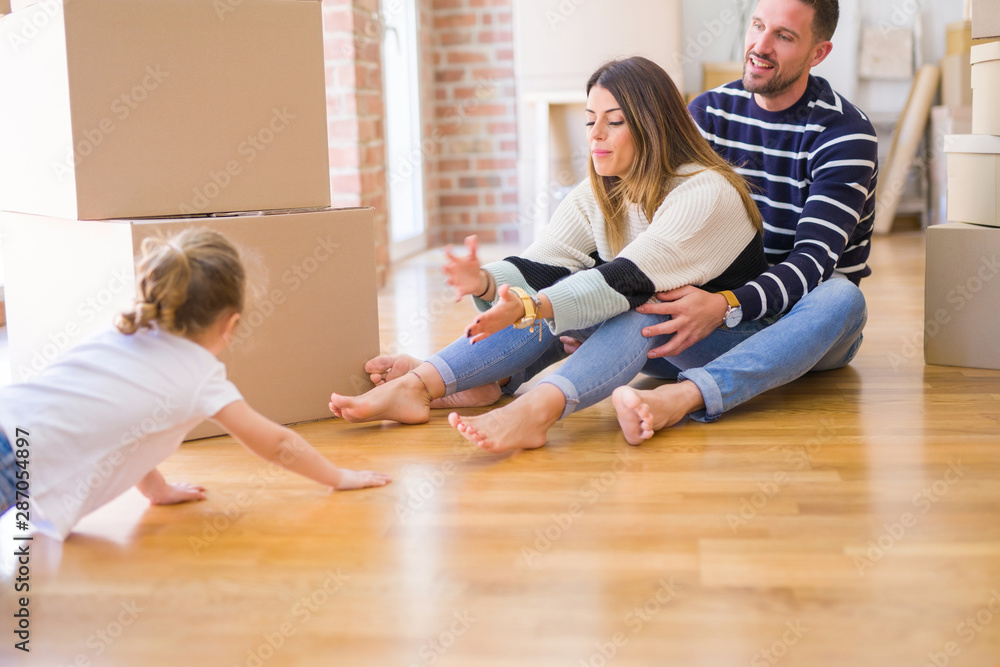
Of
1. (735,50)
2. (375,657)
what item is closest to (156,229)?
(375,657)

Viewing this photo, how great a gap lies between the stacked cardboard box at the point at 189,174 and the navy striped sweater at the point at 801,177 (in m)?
0.61

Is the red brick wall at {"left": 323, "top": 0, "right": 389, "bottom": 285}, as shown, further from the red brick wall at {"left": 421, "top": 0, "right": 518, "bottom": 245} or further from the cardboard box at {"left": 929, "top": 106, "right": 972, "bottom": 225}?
the cardboard box at {"left": 929, "top": 106, "right": 972, "bottom": 225}

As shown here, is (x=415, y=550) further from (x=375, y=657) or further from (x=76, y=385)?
(x=76, y=385)

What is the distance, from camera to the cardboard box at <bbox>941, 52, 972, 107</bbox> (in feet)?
12.2

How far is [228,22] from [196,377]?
0.58 m

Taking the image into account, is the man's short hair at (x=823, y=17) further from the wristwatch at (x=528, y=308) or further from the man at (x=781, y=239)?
the wristwatch at (x=528, y=308)

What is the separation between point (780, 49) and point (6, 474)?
124cm

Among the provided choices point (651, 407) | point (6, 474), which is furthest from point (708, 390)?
point (6, 474)

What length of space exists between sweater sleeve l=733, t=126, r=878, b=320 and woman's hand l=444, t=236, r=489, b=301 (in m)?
0.37

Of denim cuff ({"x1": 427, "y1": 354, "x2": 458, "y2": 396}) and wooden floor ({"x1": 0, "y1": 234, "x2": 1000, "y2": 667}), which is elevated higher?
denim cuff ({"x1": 427, "y1": 354, "x2": 458, "y2": 396})

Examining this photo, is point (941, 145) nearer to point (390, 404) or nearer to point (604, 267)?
point (604, 267)

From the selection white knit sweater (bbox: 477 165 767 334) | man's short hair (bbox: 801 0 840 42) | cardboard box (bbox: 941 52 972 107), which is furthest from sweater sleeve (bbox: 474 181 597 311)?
cardboard box (bbox: 941 52 972 107)

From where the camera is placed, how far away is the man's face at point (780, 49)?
1550 millimetres

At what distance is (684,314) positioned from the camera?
1.35 meters
